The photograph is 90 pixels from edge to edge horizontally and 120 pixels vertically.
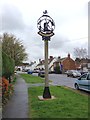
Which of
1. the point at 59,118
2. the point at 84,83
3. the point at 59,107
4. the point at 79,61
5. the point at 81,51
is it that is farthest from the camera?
the point at 79,61

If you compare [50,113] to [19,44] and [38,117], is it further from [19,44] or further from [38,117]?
[19,44]

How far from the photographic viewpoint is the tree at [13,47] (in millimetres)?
46700

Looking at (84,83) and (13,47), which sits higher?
(13,47)

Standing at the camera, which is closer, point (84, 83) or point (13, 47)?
point (84, 83)

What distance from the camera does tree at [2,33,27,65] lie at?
46700 mm

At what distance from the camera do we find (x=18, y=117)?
830cm

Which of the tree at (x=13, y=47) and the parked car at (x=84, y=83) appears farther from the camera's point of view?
the tree at (x=13, y=47)

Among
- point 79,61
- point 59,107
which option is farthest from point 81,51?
point 59,107

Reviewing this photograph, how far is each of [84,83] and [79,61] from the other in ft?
280

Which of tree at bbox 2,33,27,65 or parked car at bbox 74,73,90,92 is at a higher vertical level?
tree at bbox 2,33,27,65

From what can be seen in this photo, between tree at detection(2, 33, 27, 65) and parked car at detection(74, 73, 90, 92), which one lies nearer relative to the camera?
parked car at detection(74, 73, 90, 92)

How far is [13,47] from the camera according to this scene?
50.0 metres

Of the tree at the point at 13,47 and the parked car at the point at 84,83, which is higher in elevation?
the tree at the point at 13,47

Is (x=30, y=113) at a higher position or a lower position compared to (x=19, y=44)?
lower
